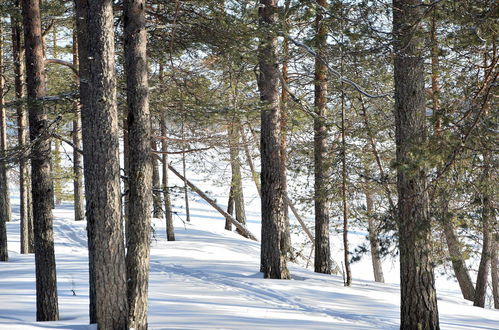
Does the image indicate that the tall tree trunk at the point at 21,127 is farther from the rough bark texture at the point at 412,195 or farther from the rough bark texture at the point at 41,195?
the rough bark texture at the point at 412,195

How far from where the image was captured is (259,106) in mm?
9781

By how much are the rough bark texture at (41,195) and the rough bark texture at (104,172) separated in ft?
8.70

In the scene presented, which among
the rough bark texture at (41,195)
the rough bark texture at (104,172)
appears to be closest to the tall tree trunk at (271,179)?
the rough bark texture at (41,195)

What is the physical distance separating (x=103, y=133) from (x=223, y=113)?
3.77m

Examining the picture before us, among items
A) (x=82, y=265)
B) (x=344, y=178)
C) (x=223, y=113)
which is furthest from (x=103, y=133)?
(x=82, y=265)

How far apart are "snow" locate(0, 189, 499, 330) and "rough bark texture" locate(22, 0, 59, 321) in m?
0.46

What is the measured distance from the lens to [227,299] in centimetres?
932

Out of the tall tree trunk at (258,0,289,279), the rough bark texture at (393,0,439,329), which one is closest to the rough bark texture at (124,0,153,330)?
the rough bark texture at (393,0,439,329)

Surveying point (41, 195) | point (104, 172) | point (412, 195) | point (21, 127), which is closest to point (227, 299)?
point (41, 195)

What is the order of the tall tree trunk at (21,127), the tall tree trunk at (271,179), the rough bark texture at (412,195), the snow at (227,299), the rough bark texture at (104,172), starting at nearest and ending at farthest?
the rough bark texture at (104,172)
the rough bark texture at (412,195)
the snow at (227,299)
the tall tree trunk at (271,179)
the tall tree trunk at (21,127)

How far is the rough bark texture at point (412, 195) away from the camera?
705 cm

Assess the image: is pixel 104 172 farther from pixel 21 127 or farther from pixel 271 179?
pixel 21 127

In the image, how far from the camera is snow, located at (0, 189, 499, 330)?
25.7 feet

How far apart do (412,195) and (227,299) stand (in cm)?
400
